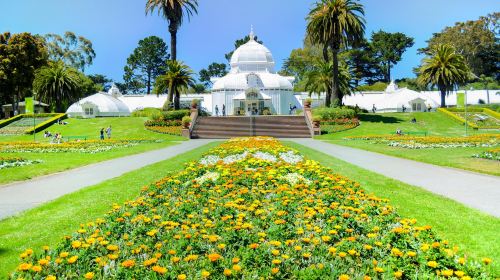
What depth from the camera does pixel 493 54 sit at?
85.5 meters

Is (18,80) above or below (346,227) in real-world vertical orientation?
above

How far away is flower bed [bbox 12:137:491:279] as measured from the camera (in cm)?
439

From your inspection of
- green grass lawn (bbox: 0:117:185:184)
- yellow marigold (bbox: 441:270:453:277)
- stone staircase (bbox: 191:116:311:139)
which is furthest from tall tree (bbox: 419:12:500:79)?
yellow marigold (bbox: 441:270:453:277)

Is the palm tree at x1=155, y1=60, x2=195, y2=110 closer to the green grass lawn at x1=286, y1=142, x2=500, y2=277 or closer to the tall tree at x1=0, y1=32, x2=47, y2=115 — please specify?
the tall tree at x1=0, y1=32, x2=47, y2=115

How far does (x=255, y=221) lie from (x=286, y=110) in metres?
52.2

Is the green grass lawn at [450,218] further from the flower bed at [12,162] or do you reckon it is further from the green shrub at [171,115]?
the green shrub at [171,115]

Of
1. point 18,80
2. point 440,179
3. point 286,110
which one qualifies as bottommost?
point 440,179

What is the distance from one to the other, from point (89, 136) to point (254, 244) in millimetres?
38636

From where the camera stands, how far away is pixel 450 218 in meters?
7.16

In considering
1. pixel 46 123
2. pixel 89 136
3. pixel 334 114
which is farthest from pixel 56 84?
pixel 334 114

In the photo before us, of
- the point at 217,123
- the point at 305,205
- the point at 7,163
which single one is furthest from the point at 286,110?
the point at 305,205

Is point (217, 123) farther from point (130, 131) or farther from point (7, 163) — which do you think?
point (7, 163)

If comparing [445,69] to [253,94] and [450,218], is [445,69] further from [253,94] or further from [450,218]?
[450,218]

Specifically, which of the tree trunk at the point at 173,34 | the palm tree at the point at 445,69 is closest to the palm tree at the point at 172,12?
the tree trunk at the point at 173,34
